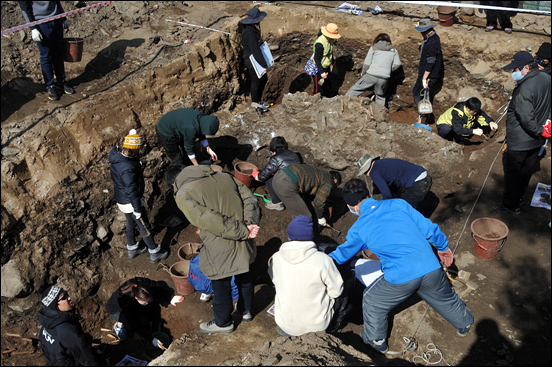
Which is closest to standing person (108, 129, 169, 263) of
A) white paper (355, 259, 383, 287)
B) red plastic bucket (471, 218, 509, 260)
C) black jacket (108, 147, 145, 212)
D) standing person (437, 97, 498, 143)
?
black jacket (108, 147, 145, 212)

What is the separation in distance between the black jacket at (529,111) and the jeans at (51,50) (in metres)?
6.57

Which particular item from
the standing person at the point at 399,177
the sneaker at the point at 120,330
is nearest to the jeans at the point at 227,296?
the sneaker at the point at 120,330

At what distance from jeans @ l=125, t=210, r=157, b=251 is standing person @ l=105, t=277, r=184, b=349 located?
60 centimetres

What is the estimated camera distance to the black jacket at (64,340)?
3.52 m

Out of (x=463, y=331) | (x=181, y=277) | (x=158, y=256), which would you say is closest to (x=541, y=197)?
(x=463, y=331)

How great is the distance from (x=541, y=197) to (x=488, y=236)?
3.63ft

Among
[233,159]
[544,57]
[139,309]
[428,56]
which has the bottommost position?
[139,309]

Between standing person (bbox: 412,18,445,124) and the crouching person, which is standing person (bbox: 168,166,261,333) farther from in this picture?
standing person (bbox: 412,18,445,124)

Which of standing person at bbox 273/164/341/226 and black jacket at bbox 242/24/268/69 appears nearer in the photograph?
standing person at bbox 273/164/341/226

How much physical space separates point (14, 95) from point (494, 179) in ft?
25.2

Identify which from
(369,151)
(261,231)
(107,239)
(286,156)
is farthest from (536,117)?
(107,239)

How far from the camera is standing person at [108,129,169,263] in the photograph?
4.67m

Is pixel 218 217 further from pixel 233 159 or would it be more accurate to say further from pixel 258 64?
pixel 258 64

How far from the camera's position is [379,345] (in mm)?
3658
